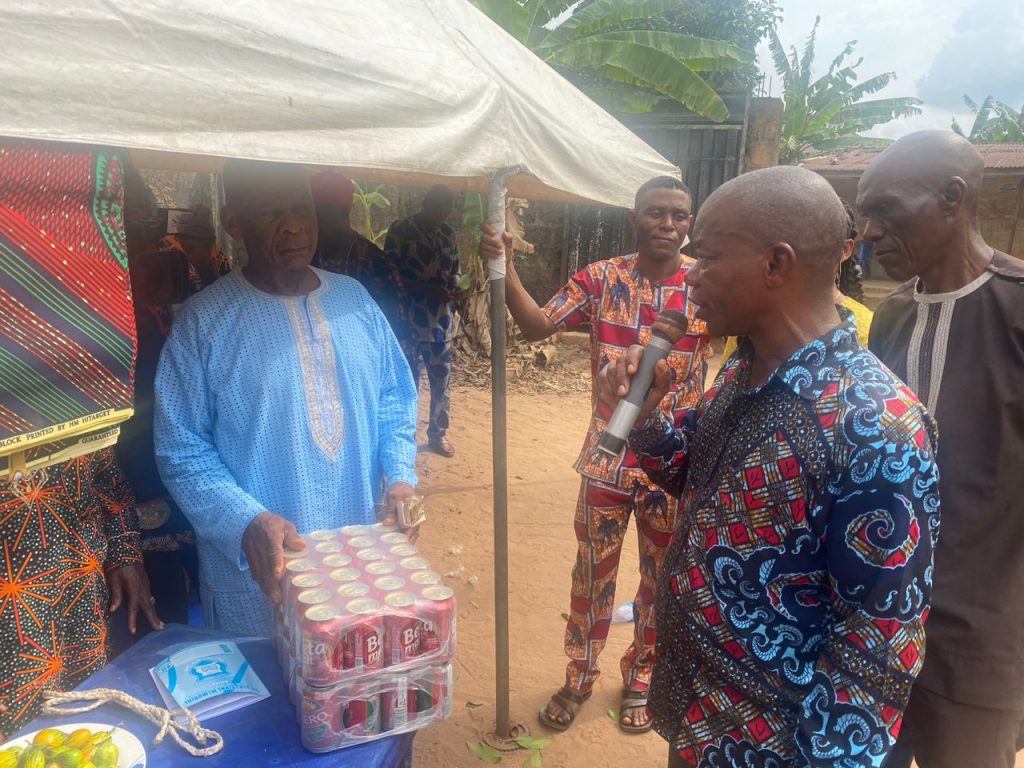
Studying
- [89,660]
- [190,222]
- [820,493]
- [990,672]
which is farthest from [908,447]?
[190,222]

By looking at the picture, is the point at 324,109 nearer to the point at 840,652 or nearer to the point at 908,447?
the point at 908,447

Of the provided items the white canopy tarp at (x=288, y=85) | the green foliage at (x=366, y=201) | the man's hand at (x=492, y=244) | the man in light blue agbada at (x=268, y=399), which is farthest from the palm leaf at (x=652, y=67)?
the man in light blue agbada at (x=268, y=399)

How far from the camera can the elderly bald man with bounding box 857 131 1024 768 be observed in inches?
61.5

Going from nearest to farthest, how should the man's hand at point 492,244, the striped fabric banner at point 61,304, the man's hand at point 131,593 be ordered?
1. the striped fabric banner at point 61,304
2. the man's hand at point 131,593
3. the man's hand at point 492,244

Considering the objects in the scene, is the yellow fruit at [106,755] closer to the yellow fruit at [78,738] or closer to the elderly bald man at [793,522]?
the yellow fruit at [78,738]

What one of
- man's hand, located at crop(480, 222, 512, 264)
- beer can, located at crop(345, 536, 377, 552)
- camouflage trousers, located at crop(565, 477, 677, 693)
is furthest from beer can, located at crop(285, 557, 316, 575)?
camouflage trousers, located at crop(565, 477, 677, 693)

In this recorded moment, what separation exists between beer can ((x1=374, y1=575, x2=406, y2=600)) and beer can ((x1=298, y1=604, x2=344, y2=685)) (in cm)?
11

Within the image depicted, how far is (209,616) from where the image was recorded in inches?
79.1

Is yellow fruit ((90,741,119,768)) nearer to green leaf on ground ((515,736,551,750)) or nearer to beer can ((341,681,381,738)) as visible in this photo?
beer can ((341,681,381,738))

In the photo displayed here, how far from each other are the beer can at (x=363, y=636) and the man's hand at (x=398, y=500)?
49 cm

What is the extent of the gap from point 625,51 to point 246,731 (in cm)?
868

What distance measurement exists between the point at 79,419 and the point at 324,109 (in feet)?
2.63

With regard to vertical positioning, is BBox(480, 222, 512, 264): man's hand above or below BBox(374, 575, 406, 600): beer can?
above

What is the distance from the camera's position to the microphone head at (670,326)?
1.46m
